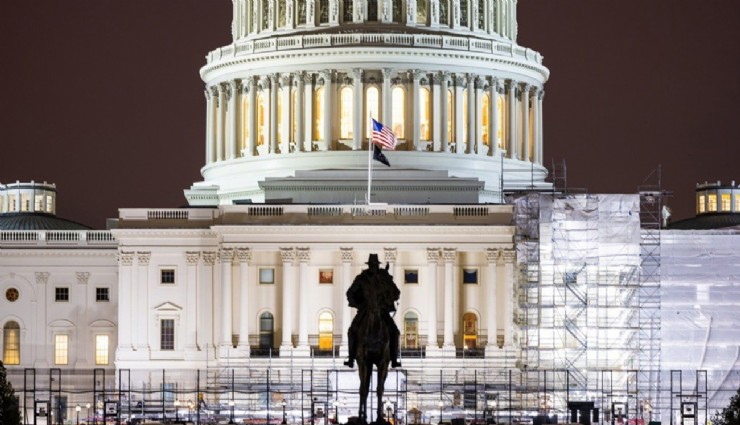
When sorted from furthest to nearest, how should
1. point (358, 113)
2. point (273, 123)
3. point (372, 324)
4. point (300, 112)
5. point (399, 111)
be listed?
point (273, 123), point (399, 111), point (300, 112), point (358, 113), point (372, 324)

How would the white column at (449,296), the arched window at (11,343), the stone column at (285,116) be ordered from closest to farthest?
the white column at (449,296), the arched window at (11,343), the stone column at (285,116)

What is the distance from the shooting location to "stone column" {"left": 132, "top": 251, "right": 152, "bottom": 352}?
13850 cm

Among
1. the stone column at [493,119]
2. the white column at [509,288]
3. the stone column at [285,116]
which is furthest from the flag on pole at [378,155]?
the stone column at [493,119]

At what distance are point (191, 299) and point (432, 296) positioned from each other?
13.0 meters

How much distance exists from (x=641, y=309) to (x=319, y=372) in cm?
1652

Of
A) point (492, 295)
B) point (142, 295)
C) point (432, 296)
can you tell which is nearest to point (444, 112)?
point (432, 296)

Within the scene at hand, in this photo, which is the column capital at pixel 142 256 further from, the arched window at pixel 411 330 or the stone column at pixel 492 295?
the stone column at pixel 492 295

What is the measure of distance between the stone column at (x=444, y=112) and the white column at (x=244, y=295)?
19.1m

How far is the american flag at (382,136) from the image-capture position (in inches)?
5561

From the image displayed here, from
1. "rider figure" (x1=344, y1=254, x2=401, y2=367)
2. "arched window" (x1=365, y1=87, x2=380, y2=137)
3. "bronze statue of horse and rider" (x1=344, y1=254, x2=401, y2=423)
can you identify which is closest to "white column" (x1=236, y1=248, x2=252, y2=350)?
"arched window" (x1=365, y1=87, x2=380, y2=137)

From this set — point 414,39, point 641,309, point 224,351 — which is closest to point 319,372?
point 224,351

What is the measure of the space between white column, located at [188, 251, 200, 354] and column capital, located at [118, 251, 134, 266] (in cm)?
289

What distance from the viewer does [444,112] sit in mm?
151750

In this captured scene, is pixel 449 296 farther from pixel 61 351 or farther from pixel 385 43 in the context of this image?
pixel 61 351
